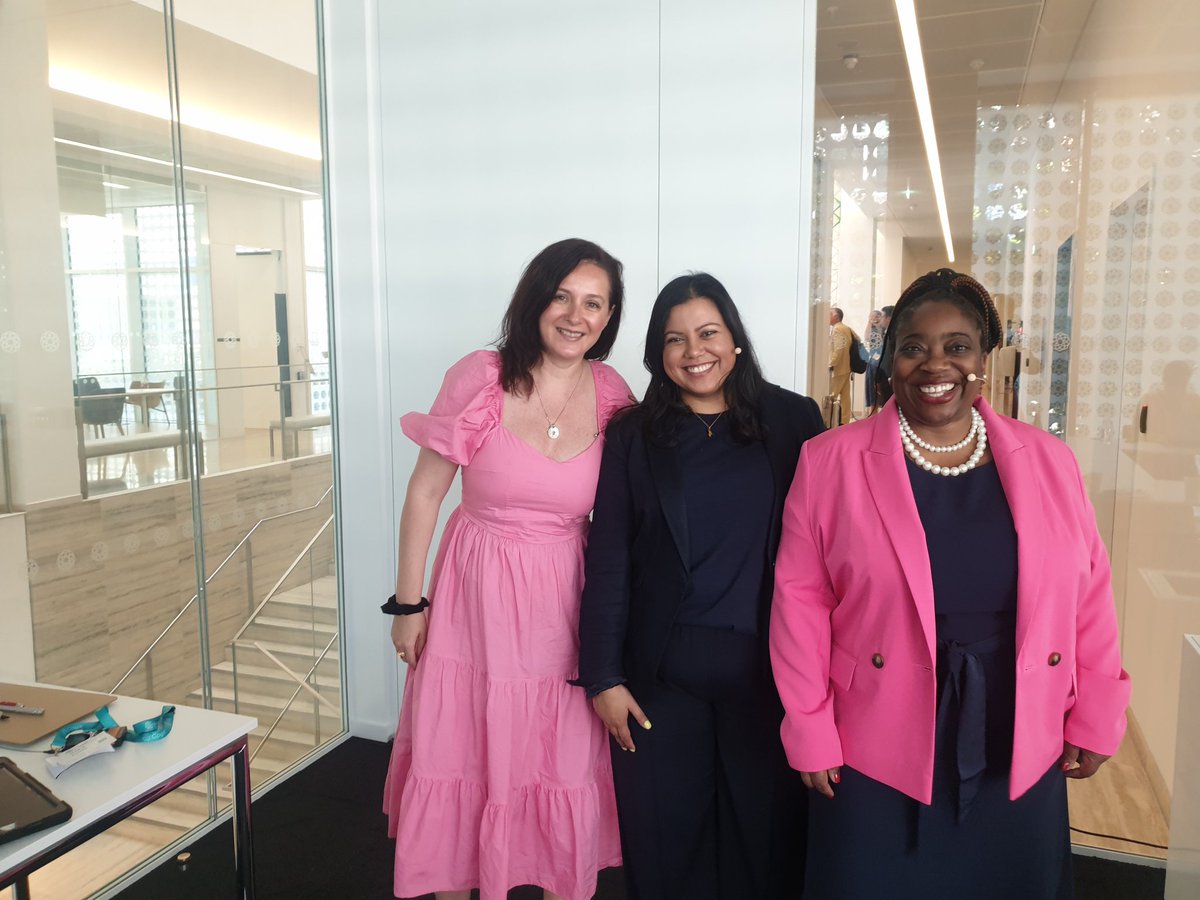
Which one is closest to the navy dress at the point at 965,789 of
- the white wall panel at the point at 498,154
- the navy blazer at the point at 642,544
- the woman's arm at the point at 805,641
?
the woman's arm at the point at 805,641

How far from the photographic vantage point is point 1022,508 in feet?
5.13

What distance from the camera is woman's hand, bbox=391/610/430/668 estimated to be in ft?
7.48

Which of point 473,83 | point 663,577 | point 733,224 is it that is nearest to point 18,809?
point 663,577

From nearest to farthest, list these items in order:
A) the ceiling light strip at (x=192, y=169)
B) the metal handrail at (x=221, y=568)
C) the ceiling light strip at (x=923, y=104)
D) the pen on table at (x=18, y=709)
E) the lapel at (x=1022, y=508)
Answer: the lapel at (x=1022, y=508), the pen on table at (x=18, y=709), the ceiling light strip at (x=192, y=169), the metal handrail at (x=221, y=568), the ceiling light strip at (x=923, y=104)

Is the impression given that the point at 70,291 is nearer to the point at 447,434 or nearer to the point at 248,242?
the point at 248,242

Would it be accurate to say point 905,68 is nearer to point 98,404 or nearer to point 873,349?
point 873,349

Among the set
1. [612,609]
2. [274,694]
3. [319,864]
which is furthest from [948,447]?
[274,694]

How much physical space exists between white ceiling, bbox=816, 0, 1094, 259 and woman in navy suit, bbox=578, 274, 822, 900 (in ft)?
3.95

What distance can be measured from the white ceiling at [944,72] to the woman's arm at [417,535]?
1674mm

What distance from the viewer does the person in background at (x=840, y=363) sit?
2891mm

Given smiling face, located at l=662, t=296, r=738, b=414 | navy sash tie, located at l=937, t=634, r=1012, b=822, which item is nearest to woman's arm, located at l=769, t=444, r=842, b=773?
navy sash tie, located at l=937, t=634, r=1012, b=822

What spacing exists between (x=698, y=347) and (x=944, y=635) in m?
0.77

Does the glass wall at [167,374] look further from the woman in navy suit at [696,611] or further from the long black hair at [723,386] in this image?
the long black hair at [723,386]

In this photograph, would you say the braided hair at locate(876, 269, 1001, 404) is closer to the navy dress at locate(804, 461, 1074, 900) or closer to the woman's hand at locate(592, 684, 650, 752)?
the navy dress at locate(804, 461, 1074, 900)
